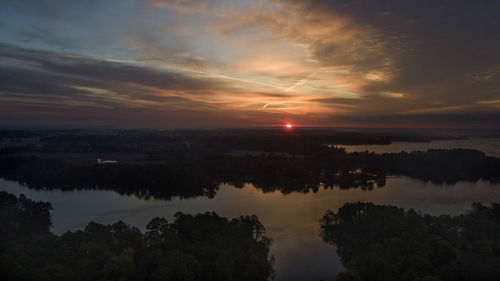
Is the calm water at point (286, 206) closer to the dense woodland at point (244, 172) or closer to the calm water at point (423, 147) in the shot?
the dense woodland at point (244, 172)

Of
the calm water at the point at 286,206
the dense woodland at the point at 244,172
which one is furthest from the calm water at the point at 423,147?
the calm water at the point at 286,206

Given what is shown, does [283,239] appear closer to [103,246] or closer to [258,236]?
[258,236]

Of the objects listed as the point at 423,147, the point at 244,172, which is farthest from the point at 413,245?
the point at 423,147

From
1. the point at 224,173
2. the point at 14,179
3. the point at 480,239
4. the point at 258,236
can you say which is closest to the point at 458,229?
the point at 480,239

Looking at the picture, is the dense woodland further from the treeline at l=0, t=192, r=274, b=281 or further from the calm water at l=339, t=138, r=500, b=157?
the calm water at l=339, t=138, r=500, b=157

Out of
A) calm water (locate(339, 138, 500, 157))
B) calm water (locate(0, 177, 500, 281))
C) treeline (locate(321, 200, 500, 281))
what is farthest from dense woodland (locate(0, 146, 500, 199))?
calm water (locate(339, 138, 500, 157))

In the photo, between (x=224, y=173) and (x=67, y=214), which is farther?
(x=224, y=173)

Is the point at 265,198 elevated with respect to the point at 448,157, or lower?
lower

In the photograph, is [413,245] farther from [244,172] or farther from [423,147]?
[423,147]
